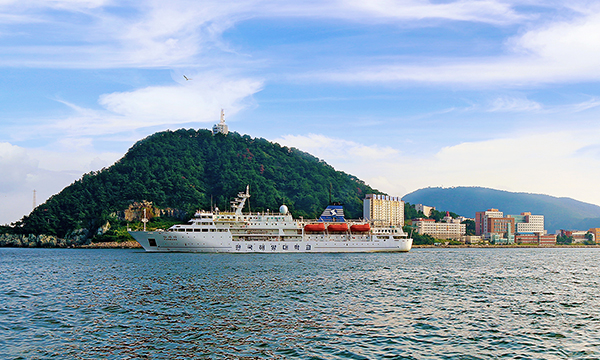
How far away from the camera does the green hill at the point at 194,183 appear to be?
119888 mm

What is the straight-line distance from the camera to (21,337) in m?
16.5

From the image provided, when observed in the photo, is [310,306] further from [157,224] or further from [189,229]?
[157,224]

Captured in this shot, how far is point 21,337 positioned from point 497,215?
190006 mm

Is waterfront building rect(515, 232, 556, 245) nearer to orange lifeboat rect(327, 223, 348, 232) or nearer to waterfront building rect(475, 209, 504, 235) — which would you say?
waterfront building rect(475, 209, 504, 235)

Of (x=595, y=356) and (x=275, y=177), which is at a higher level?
(x=275, y=177)

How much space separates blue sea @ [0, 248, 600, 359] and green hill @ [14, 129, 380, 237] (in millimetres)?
72202

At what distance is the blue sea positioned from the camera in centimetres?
1499

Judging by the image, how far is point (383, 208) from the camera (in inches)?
6275

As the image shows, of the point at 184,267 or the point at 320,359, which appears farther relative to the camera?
the point at 184,267

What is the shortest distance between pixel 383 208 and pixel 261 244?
3828 inches

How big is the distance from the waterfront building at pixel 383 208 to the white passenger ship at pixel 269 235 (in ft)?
246

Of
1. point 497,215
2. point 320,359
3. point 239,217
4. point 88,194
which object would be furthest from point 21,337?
point 497,215

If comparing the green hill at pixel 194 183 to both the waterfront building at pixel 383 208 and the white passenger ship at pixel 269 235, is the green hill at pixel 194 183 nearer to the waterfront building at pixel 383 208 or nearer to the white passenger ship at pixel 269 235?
the waterfront building at pixel 383 208

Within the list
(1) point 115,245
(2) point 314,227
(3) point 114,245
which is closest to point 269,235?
(2) point 314,227
